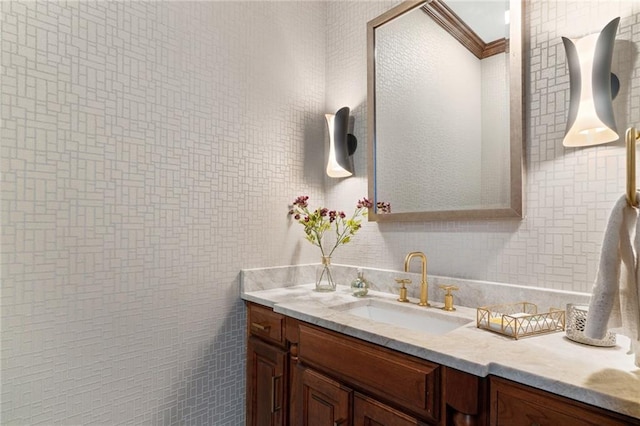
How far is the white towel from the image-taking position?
716 millimetres

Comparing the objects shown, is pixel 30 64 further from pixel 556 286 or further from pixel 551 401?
pixel 556 286

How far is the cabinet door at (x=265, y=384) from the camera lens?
1.41m

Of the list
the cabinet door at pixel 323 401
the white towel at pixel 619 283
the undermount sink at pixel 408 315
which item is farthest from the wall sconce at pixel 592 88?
the cabinet door at pixel 323 401

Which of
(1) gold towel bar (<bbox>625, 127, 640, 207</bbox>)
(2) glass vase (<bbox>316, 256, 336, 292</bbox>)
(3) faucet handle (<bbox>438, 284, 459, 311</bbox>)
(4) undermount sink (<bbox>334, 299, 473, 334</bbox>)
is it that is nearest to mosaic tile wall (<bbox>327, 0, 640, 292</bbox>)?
(3) faucet handle (<bbox>438, 284, 459, 311</bbox>)

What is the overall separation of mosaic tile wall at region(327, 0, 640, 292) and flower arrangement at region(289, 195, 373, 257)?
1.23 ft

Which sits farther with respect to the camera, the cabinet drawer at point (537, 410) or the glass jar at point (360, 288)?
the glass jar at point (360, 288)

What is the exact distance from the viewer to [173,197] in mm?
1445

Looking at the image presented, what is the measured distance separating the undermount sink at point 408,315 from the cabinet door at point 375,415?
316mm

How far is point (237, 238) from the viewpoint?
1.63 meters

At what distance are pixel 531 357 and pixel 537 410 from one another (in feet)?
0.40

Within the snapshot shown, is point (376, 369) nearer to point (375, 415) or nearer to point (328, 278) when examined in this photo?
point (375, 415)

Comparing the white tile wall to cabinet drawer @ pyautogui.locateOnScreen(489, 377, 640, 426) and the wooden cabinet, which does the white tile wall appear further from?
cabinet drawer @ pyautogui.locateOnScreen(489, 377, 640, 426)

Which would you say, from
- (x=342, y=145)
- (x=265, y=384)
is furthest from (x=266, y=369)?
(x=342, y=145)

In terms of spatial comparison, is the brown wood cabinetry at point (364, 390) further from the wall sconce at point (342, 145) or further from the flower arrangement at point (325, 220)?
the wall sconce at point (342, 145)
